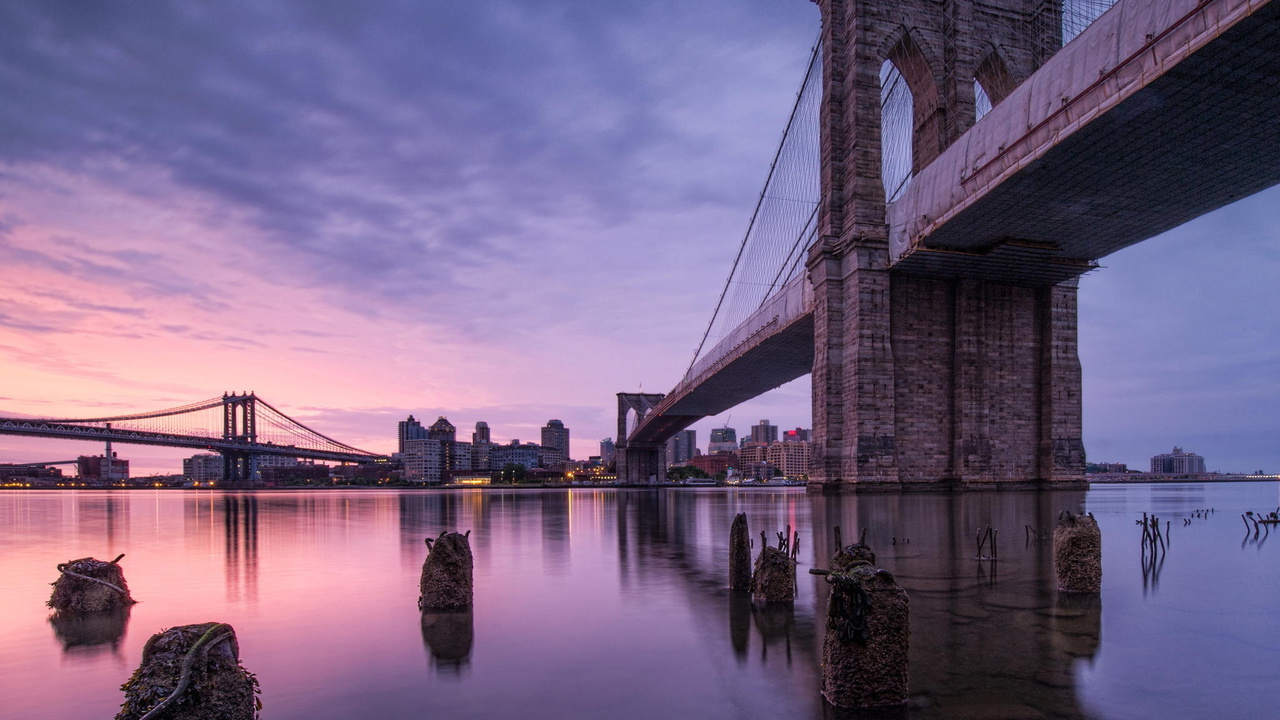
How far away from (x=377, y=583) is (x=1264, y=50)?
82.2 feet

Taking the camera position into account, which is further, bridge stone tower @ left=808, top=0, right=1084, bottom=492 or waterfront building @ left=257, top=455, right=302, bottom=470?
waterfront building @ left=257, top=455, right=302, bottom=470

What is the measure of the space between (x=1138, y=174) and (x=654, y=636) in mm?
27666

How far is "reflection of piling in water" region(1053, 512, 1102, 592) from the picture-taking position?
398 inches

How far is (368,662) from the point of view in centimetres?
764

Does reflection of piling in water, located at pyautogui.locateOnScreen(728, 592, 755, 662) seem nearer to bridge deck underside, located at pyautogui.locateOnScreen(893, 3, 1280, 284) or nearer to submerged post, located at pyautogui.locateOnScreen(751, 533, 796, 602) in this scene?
submerged post, located at pyautogui.locateOnScreen(751, 533, 796, 602)

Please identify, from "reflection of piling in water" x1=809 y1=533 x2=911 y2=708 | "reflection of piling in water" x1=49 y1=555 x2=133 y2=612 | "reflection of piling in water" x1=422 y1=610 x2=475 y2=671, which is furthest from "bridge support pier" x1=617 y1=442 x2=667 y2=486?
"reflection of piling in water" x1=809 y1=533 x2=911 y2=708

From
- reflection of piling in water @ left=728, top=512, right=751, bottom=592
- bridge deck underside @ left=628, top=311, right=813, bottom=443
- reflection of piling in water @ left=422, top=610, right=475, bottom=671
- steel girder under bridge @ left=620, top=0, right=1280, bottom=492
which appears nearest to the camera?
reflection of piling in water @ left=422, top=610, right=475, bottom=671

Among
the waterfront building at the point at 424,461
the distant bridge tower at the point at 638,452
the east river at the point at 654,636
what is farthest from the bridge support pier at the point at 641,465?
the east river at the point at 654,636

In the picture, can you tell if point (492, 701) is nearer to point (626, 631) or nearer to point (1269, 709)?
point (626, 631)

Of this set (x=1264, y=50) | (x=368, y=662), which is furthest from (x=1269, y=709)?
(x=1264, y=50)

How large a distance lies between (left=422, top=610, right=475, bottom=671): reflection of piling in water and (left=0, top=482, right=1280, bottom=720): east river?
0.16ft

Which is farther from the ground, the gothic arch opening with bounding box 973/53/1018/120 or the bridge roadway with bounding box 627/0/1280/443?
the gothic arch opening with bounding box 973/53/1018/120

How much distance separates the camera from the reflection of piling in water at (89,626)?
876 cm

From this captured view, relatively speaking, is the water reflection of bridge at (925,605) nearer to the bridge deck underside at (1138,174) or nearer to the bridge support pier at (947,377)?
the bridge deck underside at (1138,174)
